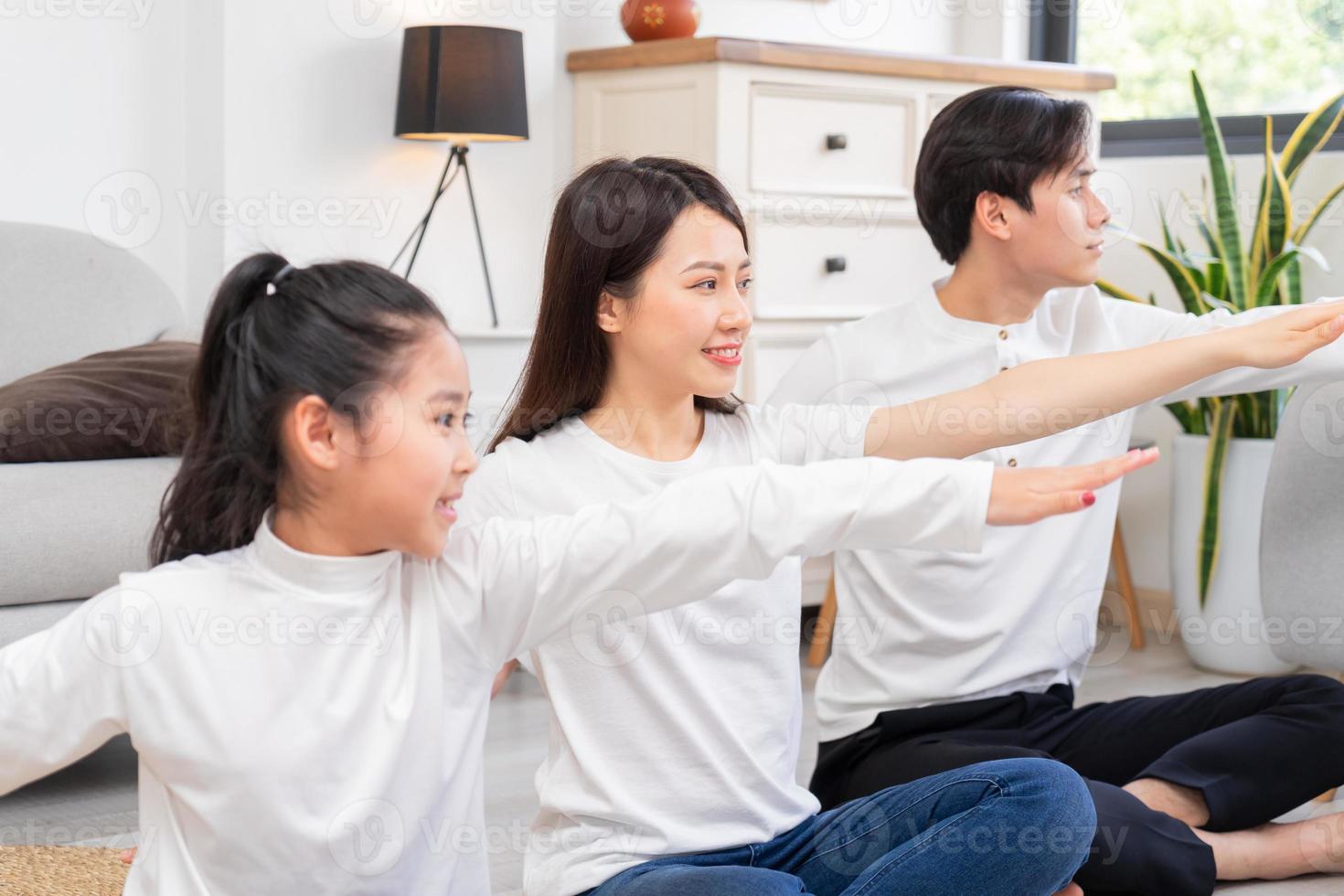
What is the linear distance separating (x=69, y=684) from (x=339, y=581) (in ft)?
0.64

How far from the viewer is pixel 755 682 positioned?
1.34 meters

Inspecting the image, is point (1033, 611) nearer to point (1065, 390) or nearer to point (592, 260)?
point (1065, 390)

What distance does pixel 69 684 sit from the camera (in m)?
1.01

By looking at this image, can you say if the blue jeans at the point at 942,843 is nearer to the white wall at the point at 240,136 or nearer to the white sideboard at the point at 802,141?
the white sideboard at the point at 802,141

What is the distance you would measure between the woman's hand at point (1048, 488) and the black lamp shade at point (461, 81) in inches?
83.1

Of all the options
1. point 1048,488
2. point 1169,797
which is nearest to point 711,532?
point 1048,488
